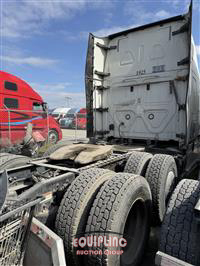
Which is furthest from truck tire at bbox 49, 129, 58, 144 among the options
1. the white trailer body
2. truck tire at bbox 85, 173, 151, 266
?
truck tire at bbox 85, 173, 151, 266

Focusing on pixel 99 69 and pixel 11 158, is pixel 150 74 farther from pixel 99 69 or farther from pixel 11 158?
pixel 11 158

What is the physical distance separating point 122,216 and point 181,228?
0.53 meters

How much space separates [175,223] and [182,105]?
3.14 meters

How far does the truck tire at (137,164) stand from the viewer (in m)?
3.05

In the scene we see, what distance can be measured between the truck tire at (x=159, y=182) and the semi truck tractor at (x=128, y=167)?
1cm

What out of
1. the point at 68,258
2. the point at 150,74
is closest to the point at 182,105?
the point at 150,74

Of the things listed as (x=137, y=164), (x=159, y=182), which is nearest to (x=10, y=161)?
(x=137, y=164)

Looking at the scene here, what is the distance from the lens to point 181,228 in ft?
5.66

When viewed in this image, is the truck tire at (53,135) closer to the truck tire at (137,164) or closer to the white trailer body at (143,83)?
the white trailer body at (143,83)

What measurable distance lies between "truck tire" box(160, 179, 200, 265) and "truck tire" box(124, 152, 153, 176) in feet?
3.59

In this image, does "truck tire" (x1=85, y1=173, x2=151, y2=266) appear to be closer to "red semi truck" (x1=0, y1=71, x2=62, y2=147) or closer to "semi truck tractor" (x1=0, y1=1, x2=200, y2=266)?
"semi truck tractor" (x1=0, y1=1, x2=200, y2=266)

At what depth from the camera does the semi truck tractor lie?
1.75 m

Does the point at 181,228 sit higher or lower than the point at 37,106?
lower

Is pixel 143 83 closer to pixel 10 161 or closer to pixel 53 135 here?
pixel 10 161
